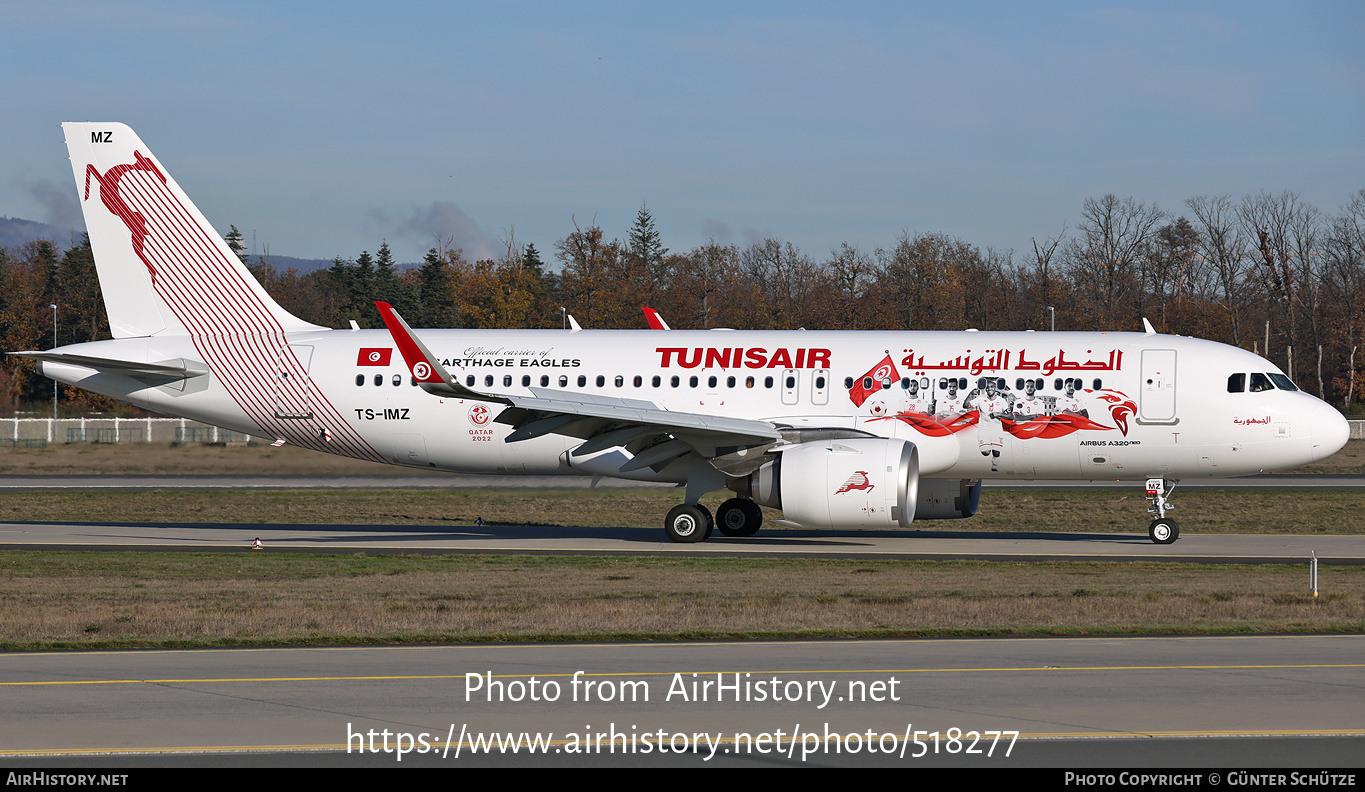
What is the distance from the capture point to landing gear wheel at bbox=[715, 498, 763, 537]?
27.3 m

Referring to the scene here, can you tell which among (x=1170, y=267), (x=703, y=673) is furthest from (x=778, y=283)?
(x=703, y=673)

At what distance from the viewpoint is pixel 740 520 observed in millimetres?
27359

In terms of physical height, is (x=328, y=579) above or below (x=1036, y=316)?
below

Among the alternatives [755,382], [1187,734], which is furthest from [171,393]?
[1187,734]

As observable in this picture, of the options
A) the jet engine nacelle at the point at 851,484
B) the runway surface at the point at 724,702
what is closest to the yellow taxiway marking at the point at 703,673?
the runway surface at the point at 724,702

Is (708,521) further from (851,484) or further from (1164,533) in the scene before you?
(1164,533)

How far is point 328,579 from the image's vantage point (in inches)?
788

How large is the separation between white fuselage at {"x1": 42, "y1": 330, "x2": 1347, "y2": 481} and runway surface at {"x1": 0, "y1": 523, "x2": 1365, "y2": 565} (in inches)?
58.6

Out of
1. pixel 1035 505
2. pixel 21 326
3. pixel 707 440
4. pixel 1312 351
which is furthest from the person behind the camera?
pixel 21 326

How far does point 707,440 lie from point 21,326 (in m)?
82.9

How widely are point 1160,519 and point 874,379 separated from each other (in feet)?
19.8

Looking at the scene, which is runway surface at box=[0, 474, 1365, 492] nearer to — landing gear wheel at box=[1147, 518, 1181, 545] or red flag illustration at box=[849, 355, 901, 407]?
landing gear wheel at box=[1147, 518, 1181, 545]
